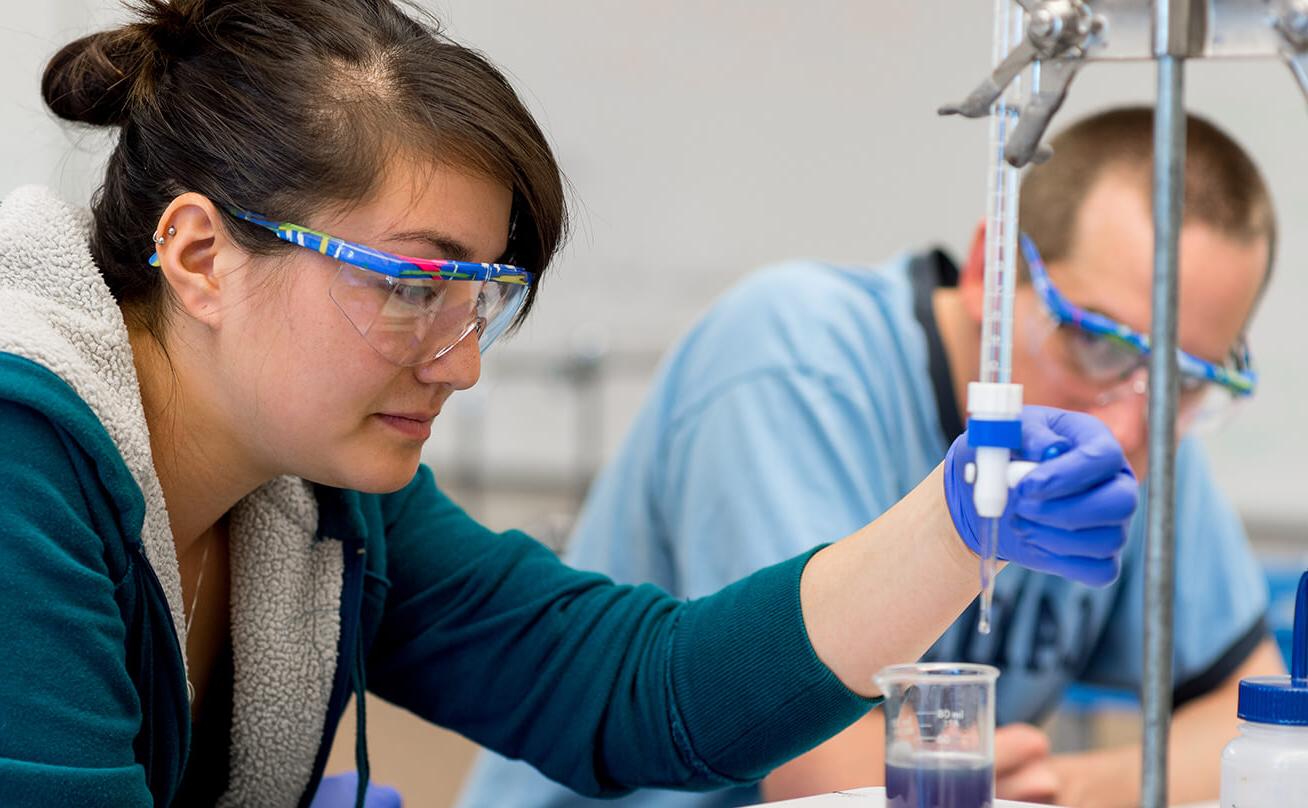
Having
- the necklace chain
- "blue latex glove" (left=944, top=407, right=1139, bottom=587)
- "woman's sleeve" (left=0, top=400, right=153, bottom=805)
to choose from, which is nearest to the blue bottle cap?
"blue latex glove" (left=944, top=407, right=1139, bottom=587)

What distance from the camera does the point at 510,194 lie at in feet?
3.44

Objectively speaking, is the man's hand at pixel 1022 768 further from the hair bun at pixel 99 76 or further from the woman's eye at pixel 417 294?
the hair bun at pixel 99 76

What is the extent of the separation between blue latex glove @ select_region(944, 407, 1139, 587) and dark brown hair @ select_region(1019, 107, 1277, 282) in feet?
2.30

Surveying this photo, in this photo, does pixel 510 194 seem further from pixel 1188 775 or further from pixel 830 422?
pixel 1188 775

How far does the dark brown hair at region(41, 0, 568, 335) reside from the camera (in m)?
0.98

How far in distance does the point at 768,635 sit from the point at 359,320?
39cm

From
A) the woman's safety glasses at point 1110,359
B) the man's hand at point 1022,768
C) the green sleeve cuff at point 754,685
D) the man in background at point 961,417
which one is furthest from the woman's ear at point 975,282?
the green sleeve cuff at point 754,685

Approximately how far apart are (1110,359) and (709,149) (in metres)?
2.46

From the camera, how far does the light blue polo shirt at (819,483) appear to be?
1.49 metres

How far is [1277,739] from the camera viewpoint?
A: 33.3 inches

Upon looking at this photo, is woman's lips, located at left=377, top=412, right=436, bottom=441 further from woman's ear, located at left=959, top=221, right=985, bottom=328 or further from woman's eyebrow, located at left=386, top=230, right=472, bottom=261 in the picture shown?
woman's ear, located at left=959, top=221, right=985, bottom=328

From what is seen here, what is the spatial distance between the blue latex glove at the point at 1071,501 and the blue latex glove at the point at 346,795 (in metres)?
0.59

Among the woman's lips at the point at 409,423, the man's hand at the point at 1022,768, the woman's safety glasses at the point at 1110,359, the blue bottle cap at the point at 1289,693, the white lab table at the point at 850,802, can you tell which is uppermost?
the woman's lips at the point at 409,423

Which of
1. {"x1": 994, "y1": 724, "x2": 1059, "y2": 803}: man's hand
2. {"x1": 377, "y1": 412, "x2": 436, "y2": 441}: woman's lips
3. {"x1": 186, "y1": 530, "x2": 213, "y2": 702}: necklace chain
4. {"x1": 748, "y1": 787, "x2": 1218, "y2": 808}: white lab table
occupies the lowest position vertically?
{"x1": 994, "y1": 724, "x2": 1059, "y2": 803}: man's hand
